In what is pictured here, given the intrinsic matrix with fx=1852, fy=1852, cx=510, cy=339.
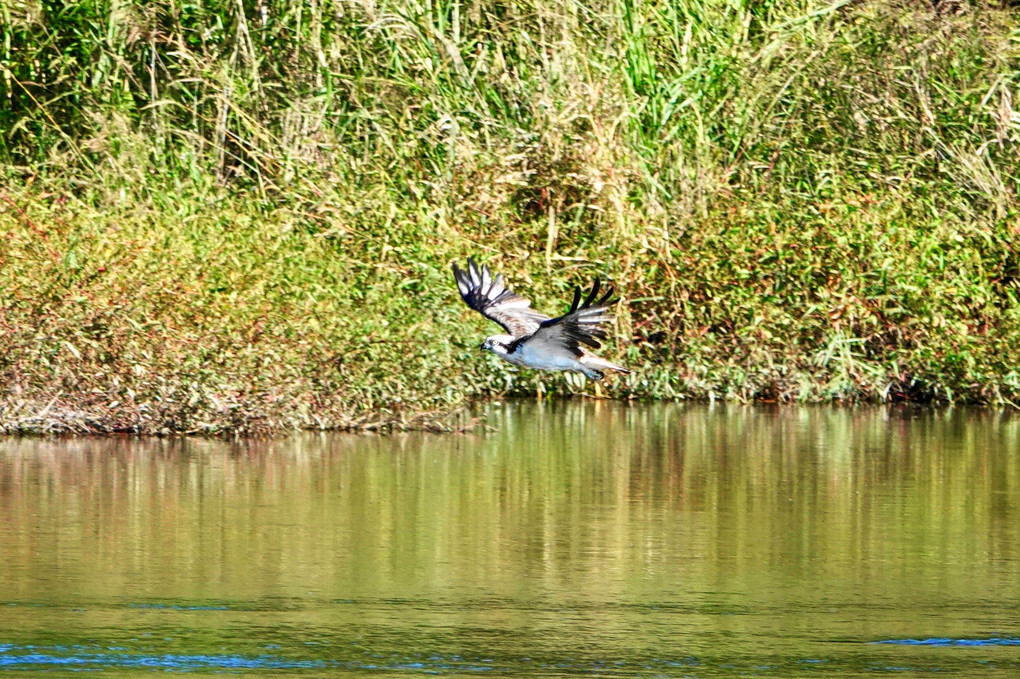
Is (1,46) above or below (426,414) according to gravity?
above

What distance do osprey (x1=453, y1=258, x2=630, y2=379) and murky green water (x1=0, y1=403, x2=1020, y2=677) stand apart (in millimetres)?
732

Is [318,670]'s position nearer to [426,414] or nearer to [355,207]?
[426,414]

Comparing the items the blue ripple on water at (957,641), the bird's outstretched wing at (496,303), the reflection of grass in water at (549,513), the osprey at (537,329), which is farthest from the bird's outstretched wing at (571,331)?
the blue ripple on water at (957,641)

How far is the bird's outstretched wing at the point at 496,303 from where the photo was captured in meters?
9.72

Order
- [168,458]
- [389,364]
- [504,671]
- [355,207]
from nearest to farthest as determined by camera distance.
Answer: [504,671] < [168,458] < [389,364] < [355,207]

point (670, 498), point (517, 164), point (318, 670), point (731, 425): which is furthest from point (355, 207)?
point (318, 670)

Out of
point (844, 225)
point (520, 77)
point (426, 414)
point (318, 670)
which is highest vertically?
point (520, 77)

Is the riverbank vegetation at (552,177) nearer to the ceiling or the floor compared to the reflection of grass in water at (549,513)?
nearer to the ceiling

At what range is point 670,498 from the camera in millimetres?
9648

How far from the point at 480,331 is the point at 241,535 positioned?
13.9 ft

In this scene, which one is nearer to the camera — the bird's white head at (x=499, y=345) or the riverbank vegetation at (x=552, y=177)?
the bird's white head at (x=499, y=345)

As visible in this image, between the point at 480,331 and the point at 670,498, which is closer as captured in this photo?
the point at 670,498

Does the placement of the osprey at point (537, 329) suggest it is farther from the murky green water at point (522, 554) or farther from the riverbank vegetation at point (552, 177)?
the riverbank vegetation at point (552, 177)

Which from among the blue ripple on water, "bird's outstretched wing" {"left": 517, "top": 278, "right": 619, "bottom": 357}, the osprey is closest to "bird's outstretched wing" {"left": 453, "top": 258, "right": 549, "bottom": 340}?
the osprey
